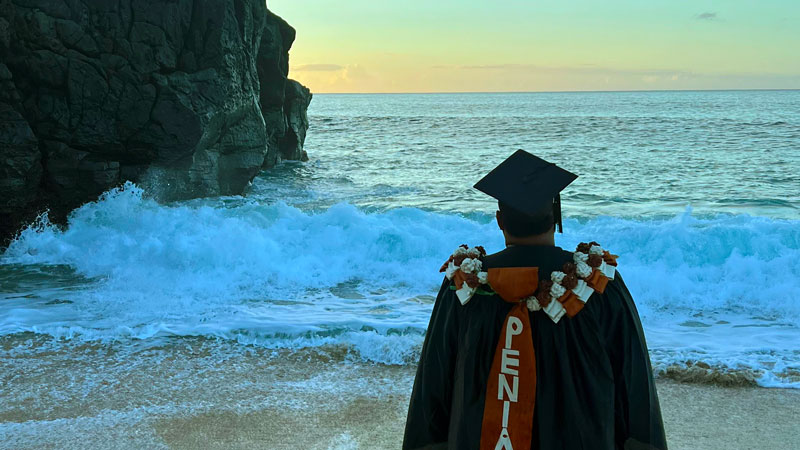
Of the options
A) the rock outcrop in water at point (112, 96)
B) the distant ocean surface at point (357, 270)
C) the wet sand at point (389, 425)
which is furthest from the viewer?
the rock outcrop in water at point (112, 96)

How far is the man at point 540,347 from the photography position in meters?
2.41

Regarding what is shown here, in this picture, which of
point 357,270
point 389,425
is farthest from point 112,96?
point 389,425

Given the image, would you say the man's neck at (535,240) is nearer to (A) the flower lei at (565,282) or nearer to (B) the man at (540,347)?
(B) the man at (540,347)

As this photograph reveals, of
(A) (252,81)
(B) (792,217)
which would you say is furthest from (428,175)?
(B) (792,217)

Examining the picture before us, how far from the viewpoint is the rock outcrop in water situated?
1218cm

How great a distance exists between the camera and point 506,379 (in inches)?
96.7

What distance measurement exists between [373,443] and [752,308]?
529cm

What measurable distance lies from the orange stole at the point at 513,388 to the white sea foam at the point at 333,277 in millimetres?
3721

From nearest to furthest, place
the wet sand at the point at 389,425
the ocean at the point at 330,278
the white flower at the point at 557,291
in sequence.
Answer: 1. the white flower at the point at 557,291
2. the wet sand at the point at 389,425
3. the ocean at the point at 330,278

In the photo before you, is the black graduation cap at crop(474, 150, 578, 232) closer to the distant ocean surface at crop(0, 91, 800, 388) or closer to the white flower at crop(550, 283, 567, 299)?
the white flower at crop(550, 283, 567, 299)

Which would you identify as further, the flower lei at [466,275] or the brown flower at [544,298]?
the flower lei at [466,275]

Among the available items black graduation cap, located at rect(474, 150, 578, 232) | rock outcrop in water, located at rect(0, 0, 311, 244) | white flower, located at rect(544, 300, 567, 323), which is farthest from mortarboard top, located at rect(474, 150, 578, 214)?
rock outcrop in water, located at rect(0, 0, 311, 244)

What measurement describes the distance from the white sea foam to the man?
3.68 meters

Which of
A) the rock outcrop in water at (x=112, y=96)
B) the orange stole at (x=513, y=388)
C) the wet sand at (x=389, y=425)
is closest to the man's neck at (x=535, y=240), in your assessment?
the orange stole at (x=513, y=388)
